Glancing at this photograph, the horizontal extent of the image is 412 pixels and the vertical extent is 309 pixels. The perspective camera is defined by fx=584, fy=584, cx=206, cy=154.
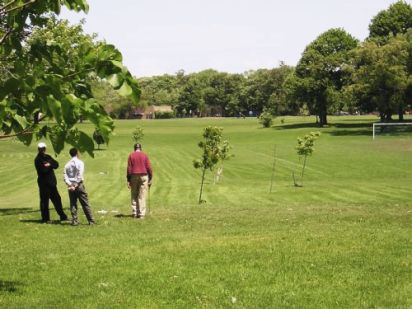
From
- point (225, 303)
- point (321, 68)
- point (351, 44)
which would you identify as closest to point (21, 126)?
point (225, 303)

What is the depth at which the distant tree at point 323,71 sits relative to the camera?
92.1 metres

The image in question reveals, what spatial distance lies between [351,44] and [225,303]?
94395 millimetres

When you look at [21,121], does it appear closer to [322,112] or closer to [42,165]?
[42,165]

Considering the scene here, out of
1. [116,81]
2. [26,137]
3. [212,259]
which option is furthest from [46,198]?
[116,81]

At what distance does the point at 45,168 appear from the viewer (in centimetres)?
1625

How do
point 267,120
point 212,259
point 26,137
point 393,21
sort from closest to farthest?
point 26,137 → point 212,259 → point 393,21 → point 267,120

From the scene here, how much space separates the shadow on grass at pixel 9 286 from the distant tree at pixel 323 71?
84.6 m

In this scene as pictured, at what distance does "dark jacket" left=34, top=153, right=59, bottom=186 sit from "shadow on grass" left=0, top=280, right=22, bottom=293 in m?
7.91

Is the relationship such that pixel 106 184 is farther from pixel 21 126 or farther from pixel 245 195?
pixel 21 126

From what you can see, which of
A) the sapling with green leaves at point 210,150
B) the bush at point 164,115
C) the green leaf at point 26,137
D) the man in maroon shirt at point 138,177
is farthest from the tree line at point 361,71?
the bush at point 164,115

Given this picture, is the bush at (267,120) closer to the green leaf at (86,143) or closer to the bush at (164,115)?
the bush at (164,115)

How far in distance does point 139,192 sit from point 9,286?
29.2 feet

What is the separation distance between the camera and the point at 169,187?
32.8 metres

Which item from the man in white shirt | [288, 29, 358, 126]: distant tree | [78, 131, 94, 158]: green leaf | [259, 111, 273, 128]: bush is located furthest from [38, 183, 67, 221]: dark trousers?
[259, 111, 273, 128]: bush
